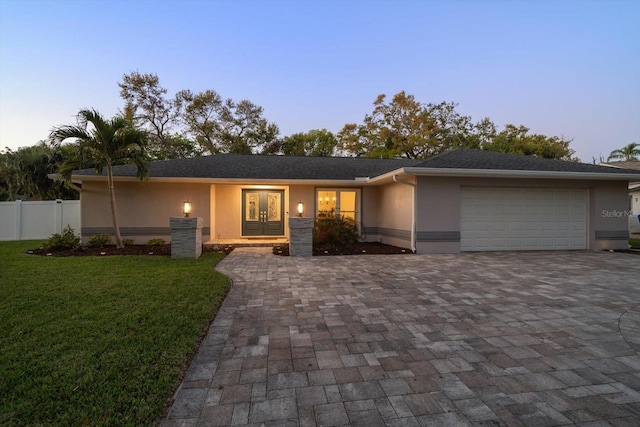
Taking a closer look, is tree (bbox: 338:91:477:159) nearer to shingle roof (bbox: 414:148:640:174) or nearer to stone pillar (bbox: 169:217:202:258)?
shingle roof (bbox: 414:148:640:174)

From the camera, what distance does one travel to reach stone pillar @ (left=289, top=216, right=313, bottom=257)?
332 inches

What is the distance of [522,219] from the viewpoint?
939cm

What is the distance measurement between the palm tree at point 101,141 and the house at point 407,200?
3.05ft

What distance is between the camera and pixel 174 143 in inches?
918

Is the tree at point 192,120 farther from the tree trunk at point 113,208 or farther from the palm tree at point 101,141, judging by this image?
the tree trunk at point 113,208

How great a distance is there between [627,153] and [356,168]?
28.8 metres

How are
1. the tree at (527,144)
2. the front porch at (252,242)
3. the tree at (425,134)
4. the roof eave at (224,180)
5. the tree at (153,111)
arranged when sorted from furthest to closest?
1. the tree at (527,144)
2. the tree at (425,134)
3. the tree at (153,111)
4. the front porch at (252,242)
5. the roof eave at (224,180)

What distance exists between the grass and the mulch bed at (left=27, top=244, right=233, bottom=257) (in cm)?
265

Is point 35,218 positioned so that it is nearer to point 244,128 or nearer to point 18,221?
point 18,221

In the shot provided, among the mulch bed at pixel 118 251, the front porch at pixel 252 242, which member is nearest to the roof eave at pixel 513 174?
the front porch at pixel 252 242

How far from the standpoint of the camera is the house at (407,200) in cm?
888

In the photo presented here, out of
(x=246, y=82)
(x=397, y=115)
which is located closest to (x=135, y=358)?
(x=246, y=82)

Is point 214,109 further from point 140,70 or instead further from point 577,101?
point 577,101

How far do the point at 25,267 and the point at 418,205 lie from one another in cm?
959
